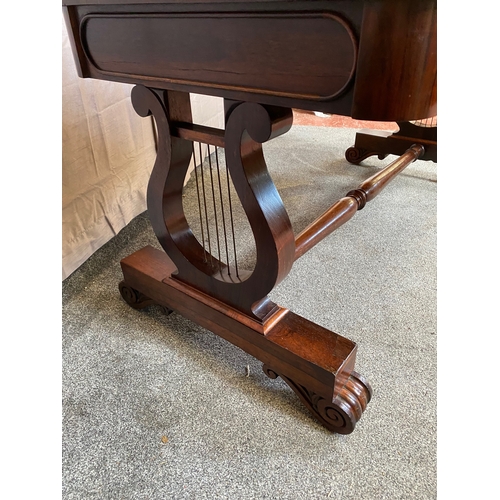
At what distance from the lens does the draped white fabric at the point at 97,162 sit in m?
1.08

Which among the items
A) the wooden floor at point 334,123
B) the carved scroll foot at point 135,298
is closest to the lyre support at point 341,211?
the carved scroll foot at point 135,298

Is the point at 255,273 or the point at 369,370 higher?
the point at 255,273

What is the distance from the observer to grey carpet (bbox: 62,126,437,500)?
0.70 metres

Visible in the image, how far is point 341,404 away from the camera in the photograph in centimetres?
73

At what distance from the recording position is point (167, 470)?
0.71 m

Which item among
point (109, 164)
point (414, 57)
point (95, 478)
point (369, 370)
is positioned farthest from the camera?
point (109, 164)

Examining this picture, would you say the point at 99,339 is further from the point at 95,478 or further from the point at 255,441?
the point at 255,441

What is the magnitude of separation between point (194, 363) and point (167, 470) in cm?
24

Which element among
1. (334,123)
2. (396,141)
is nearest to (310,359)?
(396,141)

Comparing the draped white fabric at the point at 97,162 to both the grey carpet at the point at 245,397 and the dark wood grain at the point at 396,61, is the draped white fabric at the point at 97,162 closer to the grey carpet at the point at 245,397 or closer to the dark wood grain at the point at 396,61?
the grey carpet at the point at 245,397

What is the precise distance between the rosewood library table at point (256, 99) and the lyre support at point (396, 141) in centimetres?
83

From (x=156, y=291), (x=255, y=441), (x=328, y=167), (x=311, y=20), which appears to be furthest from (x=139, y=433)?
(x=328, y=167)

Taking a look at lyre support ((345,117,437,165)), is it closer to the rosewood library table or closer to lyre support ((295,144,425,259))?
lyre support ((295,144,425,259))

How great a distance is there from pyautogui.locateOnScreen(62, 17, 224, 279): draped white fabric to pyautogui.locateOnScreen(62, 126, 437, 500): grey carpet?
0.09m
